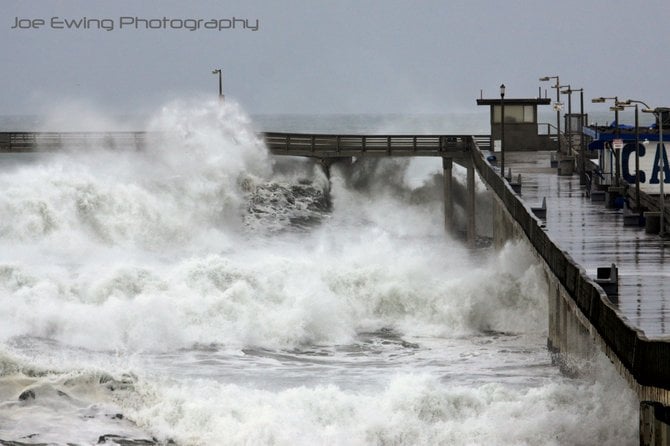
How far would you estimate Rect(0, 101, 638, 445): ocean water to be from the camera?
21.9 meters

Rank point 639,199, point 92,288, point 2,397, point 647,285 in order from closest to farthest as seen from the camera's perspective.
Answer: point 647,285 < point 2,397 < point 639,199 < point 92,288

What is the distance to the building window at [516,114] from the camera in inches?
2131

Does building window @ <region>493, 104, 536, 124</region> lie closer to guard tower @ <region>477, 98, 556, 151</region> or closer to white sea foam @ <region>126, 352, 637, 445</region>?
guard tower @ <region>477, 98, 556, 151</region>

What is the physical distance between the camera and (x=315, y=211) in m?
54.2

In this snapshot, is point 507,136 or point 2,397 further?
point 507,136

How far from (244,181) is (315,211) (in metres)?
3.01

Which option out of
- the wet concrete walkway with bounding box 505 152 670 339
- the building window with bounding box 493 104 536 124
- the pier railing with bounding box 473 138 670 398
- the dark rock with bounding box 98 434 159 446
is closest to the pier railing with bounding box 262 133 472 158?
the building window with bounding box 493 104 536 124

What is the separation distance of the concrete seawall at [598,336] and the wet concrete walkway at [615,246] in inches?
18.0

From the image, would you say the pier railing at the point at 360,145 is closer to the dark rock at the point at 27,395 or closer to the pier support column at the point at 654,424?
the dark rock at the point at 27,395

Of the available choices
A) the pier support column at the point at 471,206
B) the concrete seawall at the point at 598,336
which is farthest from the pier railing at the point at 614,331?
the pier support column at the point at 471,206

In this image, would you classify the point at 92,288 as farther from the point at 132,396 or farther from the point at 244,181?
the point at 244,181

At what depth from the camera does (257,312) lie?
3303 centimetres

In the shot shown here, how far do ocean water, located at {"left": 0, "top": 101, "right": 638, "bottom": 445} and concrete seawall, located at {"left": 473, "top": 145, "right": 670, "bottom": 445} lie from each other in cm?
80

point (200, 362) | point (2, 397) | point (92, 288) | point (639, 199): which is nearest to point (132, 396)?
point (2, 397)
